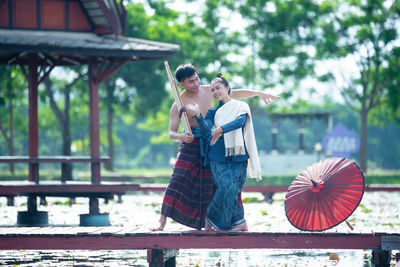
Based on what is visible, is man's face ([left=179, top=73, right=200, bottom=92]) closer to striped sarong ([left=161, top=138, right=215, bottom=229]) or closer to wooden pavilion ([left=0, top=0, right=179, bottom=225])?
striped sarong ([left=161, top=138, right=215, bottom=229])

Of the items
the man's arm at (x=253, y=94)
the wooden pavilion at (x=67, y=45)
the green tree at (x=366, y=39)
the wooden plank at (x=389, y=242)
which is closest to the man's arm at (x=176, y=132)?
the man's arm at (x=253, y=94)

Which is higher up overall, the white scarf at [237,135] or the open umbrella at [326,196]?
the white scarf at [237,135]

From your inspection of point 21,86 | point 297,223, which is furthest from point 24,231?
point 21,86

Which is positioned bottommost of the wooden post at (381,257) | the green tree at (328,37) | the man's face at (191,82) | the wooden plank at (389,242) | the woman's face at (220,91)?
the wooden post at (381,257)

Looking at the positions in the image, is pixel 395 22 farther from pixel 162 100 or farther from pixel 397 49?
pixel 162 100

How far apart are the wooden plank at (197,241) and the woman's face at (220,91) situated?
54.6 inches

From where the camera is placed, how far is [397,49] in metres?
36.6

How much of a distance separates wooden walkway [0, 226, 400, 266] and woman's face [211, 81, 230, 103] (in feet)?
4.51

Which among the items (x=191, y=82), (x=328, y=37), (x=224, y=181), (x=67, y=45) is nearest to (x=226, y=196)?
(x=224, y=181)

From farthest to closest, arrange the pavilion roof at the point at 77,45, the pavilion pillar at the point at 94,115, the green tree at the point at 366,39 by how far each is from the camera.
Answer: the green tree at the point at 366,39 < the pavilion pillar at the point at 94,115 < the pavilion roof at the point at 77,45

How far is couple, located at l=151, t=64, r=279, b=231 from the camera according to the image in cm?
749

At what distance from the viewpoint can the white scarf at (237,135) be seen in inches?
292

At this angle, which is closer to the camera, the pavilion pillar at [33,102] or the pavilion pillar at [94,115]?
the pavilion pillar at [94,115]

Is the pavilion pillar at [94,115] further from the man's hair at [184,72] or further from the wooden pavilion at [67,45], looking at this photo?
the man's hair at [184,72]
